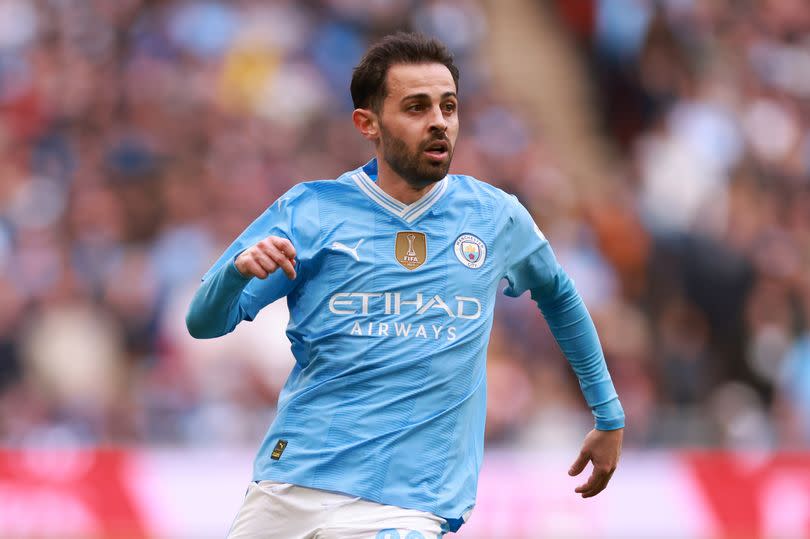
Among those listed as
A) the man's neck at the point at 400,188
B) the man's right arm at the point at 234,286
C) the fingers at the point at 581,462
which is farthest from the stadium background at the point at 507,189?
the man's neck at the point at 400,188

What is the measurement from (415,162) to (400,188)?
0.50ft

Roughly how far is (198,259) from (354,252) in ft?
25.0

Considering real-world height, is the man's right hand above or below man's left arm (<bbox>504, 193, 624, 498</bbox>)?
above

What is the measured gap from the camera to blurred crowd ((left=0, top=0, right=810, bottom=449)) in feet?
39.5

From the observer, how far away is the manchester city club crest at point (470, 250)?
5609mm

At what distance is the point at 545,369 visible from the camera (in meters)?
12.4

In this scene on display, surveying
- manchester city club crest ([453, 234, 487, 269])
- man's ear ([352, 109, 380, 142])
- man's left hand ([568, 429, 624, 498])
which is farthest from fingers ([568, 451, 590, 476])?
man's ear ([352, 109, 380, 142])

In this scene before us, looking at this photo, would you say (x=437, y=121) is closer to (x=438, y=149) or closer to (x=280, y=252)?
(x=438, y=149)

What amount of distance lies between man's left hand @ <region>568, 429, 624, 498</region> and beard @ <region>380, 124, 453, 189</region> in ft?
3.80

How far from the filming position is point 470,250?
563 cm

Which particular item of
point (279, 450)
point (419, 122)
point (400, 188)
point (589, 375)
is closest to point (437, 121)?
point (419, 122)

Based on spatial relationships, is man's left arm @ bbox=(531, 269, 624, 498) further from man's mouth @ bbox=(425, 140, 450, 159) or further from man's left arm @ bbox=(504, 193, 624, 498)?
man's mouth @ bbox=(425, 140, 450, 159)

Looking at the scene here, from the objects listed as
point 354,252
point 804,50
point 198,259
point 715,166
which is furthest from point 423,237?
point 804,50

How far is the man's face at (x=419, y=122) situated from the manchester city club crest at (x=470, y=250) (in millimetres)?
240
